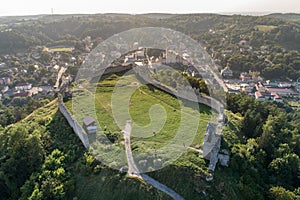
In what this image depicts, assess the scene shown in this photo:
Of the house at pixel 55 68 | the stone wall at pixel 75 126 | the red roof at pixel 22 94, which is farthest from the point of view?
the house at pixel 55 68

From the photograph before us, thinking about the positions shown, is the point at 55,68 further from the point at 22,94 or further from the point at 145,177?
the point at 145,177

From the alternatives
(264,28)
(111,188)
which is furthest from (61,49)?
(111,188)

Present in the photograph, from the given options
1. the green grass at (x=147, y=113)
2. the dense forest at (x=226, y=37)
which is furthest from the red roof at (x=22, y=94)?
the green grass at (x=147, y=113)

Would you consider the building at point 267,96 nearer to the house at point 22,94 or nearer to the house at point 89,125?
the house at point 89,125

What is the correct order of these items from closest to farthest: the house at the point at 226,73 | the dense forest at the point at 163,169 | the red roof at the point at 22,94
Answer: the dense forest at the point at 163,169, the red roof at the point at 22,94, the house at the point at 226,73

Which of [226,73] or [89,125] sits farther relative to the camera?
[226,73]

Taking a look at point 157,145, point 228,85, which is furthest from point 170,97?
point 228,85

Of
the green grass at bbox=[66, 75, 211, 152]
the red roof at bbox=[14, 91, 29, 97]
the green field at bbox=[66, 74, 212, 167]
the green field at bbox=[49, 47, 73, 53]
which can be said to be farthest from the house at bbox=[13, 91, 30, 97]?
the green grass at bbox=[66, 75, 211, 152]

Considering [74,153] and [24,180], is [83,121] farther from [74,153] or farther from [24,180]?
[24,180]
